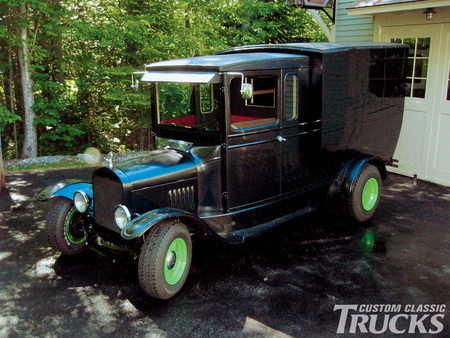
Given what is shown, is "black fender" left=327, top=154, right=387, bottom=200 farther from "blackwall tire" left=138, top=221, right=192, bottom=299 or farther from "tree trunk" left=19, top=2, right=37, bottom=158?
"tree trunk" left=19, top=2, right=37, bottom=158

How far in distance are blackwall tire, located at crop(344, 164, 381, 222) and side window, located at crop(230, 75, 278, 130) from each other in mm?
1570

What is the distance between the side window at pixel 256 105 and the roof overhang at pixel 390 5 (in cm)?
329

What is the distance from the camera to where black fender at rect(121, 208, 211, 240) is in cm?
341

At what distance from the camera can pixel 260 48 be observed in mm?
5215

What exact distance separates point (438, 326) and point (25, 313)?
346cm

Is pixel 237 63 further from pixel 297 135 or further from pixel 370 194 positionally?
pixel 370 194

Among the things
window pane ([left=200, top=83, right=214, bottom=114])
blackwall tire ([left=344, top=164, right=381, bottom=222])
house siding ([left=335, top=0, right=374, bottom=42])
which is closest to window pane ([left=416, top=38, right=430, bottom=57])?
house siding ([left=335, top=0, right=374, bottom=42])

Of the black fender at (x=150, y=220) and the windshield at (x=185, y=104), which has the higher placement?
the windshield at (x=185, y=104)

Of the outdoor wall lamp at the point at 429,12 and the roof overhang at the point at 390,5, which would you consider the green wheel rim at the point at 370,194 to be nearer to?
the roof overhang at the point at 390,5

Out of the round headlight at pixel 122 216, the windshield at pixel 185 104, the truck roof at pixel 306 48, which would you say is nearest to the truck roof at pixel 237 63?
the truck roof at pixel 306 48

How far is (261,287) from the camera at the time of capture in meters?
3.92

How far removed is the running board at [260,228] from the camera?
14.1 feet

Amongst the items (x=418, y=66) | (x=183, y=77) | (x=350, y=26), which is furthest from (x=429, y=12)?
(x=183, y=77)

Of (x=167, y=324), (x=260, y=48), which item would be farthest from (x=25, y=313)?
(x=260, y=48)
